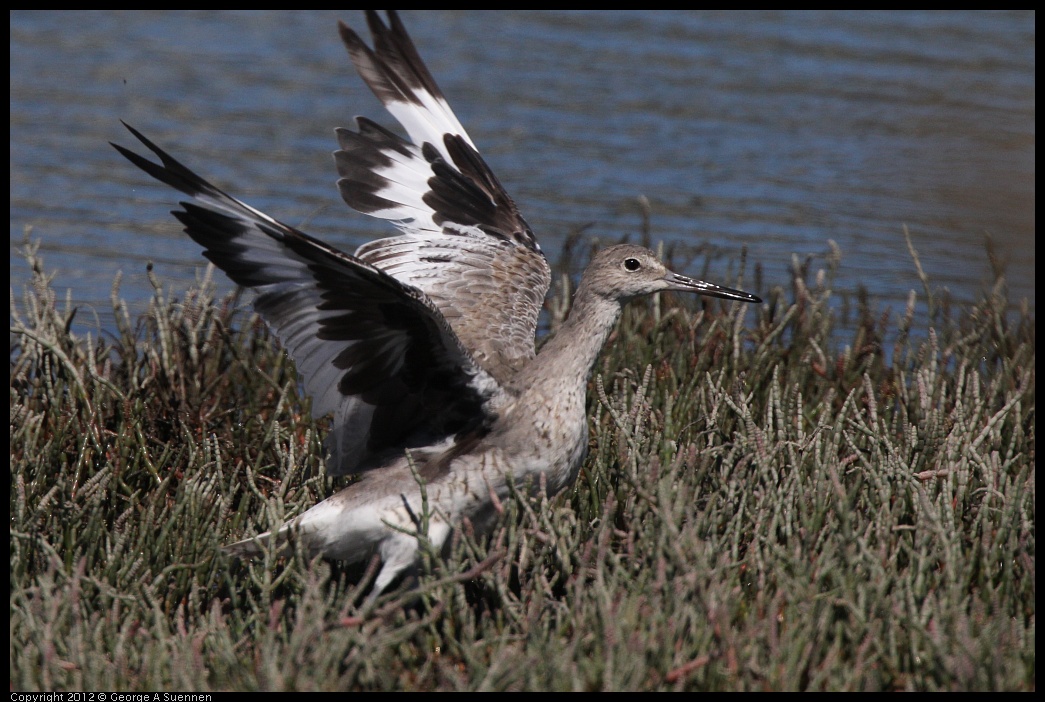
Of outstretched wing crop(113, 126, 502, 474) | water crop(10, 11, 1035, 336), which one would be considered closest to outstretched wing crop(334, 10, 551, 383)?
outstretched wing crop(113, 126, 502, 474)

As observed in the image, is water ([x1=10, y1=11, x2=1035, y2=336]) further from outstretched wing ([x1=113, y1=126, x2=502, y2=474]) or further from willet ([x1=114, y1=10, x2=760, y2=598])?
outstretched wing ([x1=113, y1=126, x2=502, y2=474])

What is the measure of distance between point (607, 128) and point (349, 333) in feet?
24.4

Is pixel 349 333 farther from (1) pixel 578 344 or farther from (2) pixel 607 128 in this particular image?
(2) pixel 607 128

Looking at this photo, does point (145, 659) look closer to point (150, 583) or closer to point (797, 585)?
point (150, 583)

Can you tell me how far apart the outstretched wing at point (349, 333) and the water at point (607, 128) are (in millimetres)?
3396

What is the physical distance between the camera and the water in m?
8.74

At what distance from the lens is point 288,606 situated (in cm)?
406

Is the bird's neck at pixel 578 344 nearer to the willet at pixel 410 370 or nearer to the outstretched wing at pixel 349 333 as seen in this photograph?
the willet at pixel 410 370

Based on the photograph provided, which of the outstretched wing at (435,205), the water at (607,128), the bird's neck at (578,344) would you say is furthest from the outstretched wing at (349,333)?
the water at (607,128)

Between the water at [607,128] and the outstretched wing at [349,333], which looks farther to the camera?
the water at [607,128]

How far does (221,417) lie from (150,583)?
123cm

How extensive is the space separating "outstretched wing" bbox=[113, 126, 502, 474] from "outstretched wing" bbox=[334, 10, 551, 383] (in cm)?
66

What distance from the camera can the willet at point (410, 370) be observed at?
3738mm

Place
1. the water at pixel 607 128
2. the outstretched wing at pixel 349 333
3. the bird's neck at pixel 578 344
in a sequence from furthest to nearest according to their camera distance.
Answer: the water at pixel 607 128, the bird's neck at pixel 578 344, the outstretched wing at pixel 349 333
